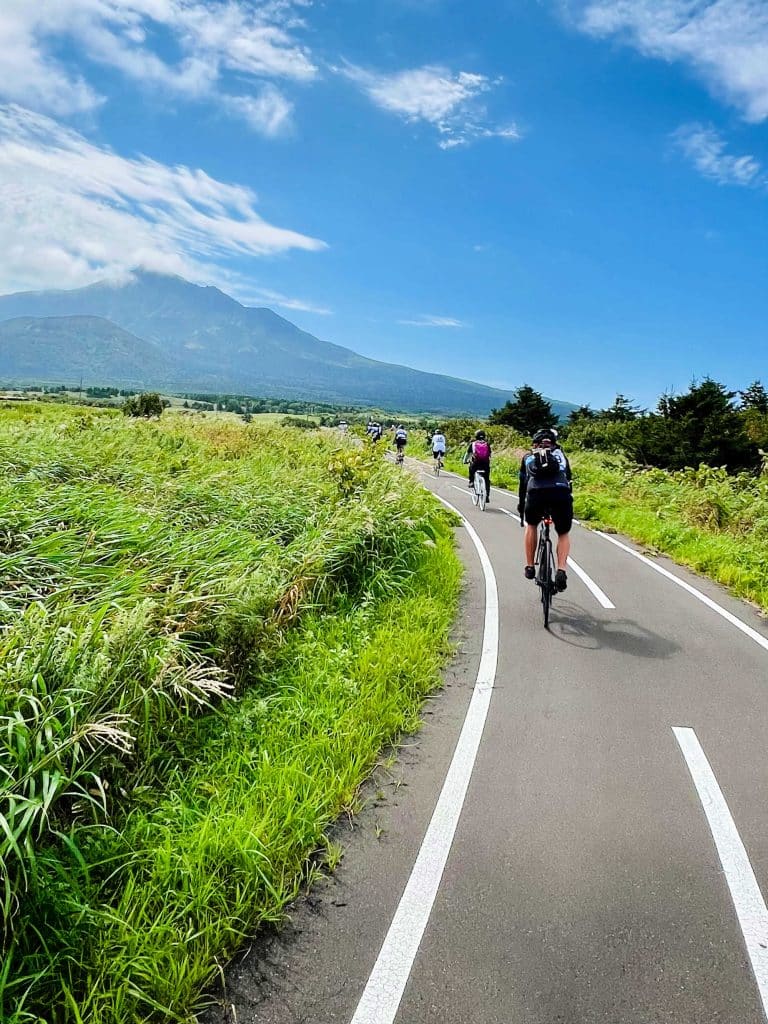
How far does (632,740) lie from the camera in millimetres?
4102

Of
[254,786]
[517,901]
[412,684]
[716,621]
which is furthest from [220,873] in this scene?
[716,621]

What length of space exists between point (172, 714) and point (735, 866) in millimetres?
3272

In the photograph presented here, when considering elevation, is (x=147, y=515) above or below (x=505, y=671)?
above

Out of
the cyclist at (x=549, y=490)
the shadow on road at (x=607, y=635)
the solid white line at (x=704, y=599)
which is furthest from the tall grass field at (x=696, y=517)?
the cyclist at (x=549, y=490)

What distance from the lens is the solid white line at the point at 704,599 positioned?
6.38 m

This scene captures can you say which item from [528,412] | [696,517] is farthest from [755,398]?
[696,517]

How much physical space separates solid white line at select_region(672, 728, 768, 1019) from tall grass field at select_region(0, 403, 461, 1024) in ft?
6.35

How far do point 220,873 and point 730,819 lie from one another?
110 inches

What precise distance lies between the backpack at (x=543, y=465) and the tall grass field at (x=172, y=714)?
1.88 m

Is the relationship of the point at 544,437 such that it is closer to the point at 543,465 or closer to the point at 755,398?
the point at 543,465

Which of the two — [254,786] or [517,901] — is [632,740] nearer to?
[517,901]

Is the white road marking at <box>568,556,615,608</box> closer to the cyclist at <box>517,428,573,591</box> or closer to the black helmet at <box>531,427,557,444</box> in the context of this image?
the cyclist at <box>517,428,573,591</box>

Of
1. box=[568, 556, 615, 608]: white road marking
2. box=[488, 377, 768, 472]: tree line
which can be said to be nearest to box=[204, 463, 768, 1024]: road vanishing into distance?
box=[568, 556, 615, 608]: white road marking

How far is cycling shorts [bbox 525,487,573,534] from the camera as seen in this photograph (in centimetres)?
662
